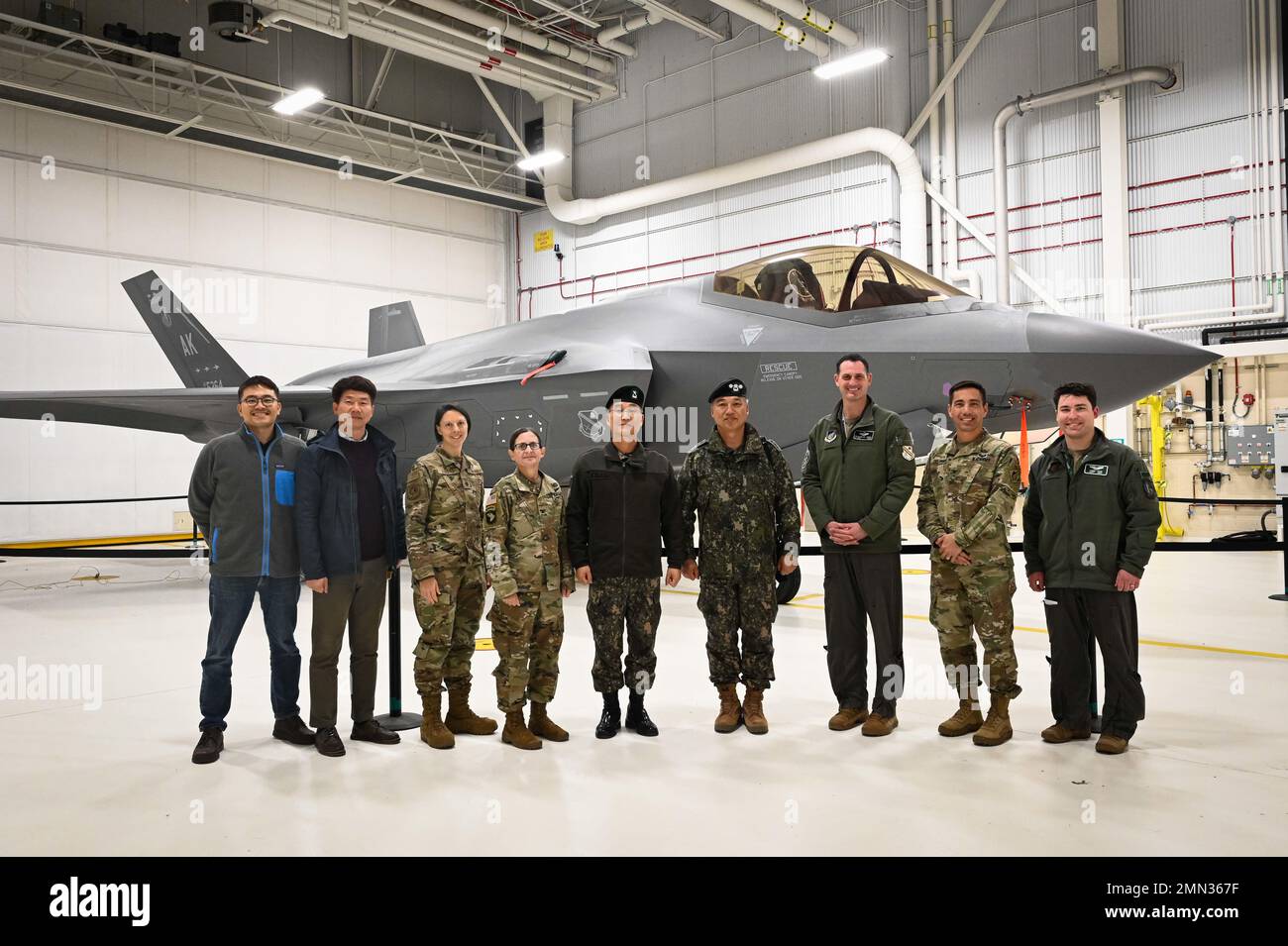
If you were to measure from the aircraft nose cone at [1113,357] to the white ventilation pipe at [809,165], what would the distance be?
10.00 metres

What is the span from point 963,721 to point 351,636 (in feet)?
10.5

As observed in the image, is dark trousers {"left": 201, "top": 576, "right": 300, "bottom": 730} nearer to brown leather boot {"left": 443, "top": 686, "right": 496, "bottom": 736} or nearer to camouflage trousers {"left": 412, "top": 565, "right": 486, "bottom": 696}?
camouflage trousers {"left": 412, "top": 565, "right": 486, "bottom": 696}

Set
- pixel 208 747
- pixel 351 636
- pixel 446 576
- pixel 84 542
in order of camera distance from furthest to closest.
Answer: pixel 84 542 < pixel 351 636 < pixel 446 576 < pixel 208 747

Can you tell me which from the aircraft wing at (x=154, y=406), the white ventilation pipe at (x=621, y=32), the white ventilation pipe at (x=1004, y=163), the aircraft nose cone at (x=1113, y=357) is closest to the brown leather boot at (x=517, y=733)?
the aircraft nose cone at (x=1113, y=357)

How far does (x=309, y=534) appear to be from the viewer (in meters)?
4.48

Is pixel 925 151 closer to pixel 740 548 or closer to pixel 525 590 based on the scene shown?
pixel 740 548

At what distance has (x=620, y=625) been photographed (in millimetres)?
4738

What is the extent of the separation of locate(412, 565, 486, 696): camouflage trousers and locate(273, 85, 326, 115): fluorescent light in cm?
1593

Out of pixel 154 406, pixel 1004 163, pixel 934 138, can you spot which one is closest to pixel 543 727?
pixel 154 406

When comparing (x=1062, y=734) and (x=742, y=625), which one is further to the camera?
(x=742, y=625)

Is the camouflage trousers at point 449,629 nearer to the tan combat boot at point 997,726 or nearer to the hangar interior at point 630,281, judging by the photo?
the hangar interior at point 630,281

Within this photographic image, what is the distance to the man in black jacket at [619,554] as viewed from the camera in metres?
4.73

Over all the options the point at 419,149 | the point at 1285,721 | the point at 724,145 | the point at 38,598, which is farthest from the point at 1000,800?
the point at 419,149
